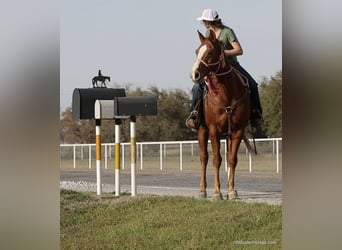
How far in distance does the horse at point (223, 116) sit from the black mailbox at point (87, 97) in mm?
672

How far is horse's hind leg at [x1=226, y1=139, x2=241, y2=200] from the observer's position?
718cm

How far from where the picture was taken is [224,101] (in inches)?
282

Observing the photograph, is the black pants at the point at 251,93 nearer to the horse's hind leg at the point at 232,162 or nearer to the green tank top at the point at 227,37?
the green tank top at the point at 227,37

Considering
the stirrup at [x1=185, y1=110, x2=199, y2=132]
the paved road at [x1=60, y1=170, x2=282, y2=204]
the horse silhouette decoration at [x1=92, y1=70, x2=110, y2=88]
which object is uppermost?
the horse silhouette decoration at [x1=92, y1=70, x2=110, y2=88]

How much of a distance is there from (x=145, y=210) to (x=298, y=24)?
6.31 feet

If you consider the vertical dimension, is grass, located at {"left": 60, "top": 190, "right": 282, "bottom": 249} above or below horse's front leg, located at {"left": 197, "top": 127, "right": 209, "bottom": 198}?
below

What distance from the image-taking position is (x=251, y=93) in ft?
23.1

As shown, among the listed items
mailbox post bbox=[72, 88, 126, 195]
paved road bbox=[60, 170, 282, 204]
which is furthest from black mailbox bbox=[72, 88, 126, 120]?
paved road bbox=[60, 170, 282, 204]

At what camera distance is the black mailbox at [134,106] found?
279 inches

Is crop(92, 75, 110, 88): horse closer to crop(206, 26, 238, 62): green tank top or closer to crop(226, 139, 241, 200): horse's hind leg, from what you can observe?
crop(206, 26, 238, 62): green tank top

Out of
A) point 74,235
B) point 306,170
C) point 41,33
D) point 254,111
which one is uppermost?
point 41,33

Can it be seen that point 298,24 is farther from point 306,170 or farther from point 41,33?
point 41,33

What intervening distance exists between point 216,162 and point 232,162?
130mm

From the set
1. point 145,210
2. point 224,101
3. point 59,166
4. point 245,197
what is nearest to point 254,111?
point 224,101
